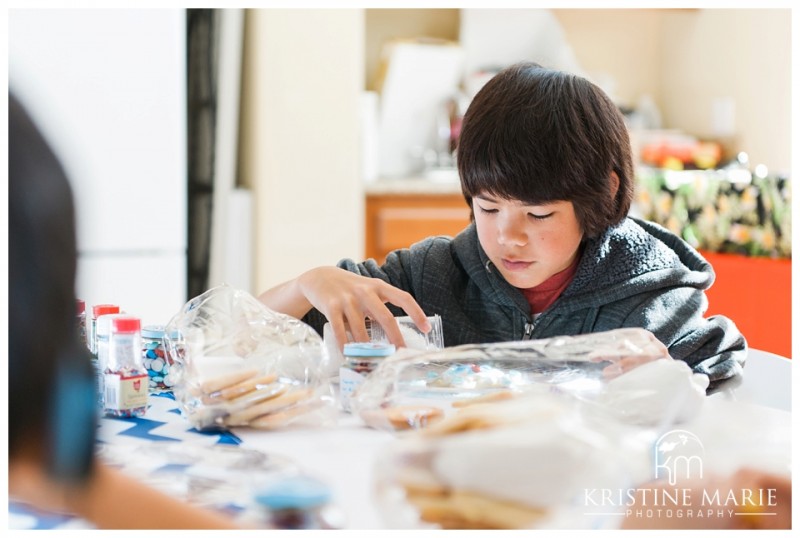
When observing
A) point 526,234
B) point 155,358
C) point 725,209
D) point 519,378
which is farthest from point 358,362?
point 725,209

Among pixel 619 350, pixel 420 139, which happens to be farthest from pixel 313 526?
pixel 420 139

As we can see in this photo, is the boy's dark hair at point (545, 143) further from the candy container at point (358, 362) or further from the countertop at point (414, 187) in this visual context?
the countertop at point (414, 187)

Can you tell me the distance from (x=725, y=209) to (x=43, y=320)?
1786 mm

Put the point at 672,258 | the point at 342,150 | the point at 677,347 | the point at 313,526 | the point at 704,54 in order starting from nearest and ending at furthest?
the point at 313,526 → the point at 677,347 → the point at 672,258 → the point at 342,150 → the point at 704,54

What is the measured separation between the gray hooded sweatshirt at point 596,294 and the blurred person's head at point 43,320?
0.76 m

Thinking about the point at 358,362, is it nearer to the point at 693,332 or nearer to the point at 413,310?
the point at 413,310

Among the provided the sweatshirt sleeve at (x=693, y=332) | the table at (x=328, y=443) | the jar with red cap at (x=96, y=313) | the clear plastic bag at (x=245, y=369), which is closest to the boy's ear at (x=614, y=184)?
the sweatshirt sleeve at (x=693, y=332)

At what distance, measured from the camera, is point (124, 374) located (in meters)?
0.80

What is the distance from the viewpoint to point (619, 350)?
74cm

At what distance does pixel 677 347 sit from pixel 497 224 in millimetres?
266

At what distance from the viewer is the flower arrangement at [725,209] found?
1.80 metres

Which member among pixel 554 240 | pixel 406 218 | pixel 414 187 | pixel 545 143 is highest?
pixel 545 143

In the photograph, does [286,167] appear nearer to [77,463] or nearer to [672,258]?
[672,258]

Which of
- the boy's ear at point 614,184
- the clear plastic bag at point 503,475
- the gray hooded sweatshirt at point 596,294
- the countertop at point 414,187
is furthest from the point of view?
the countertop at point 414,187
